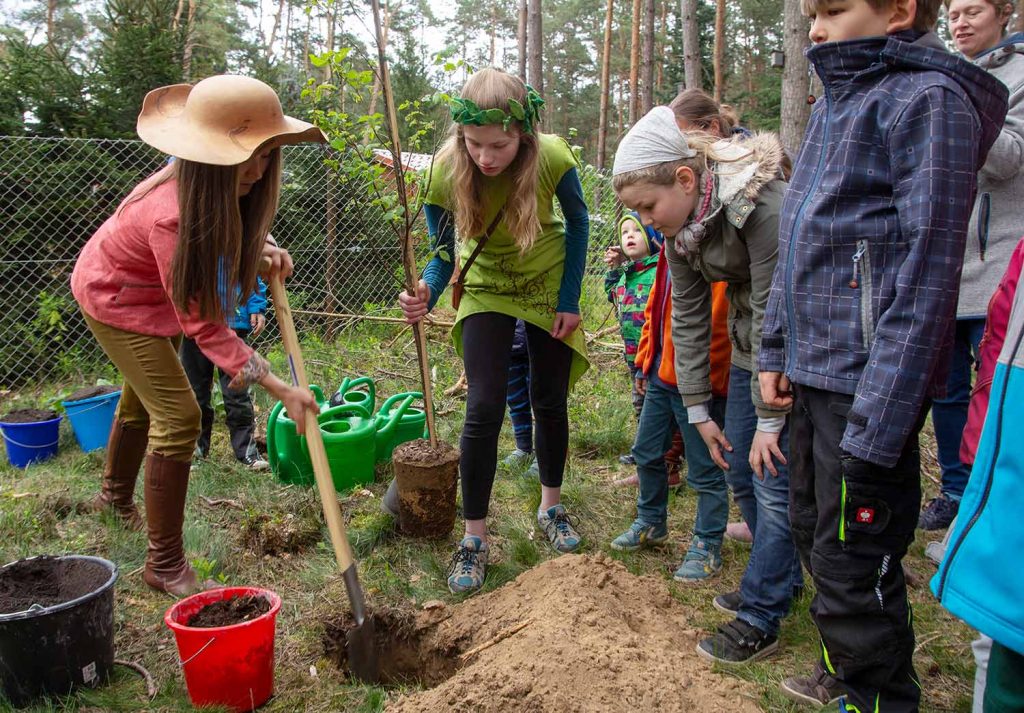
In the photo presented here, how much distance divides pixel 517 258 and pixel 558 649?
1.55 metres

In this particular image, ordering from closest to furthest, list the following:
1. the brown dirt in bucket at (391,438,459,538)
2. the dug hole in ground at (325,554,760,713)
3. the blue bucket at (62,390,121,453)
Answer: the dug hole in ground at (325,554,760,713), the brown dirt in bucket at (391,438,459,538), the blue bucket at (62,390,121,453)

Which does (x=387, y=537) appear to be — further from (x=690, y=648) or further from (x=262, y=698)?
(x=690, y=648)

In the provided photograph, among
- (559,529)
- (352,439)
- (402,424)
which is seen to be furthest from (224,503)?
(559,529)

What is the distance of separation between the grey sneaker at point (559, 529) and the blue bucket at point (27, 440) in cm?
317

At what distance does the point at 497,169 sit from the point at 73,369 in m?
4.86

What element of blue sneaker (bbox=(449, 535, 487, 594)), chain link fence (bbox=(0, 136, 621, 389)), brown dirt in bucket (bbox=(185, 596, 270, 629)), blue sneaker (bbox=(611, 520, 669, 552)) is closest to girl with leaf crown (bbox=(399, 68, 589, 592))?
blue sneaker (bbox=(449, 535, 487, 594))

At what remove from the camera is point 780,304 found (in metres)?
1.98

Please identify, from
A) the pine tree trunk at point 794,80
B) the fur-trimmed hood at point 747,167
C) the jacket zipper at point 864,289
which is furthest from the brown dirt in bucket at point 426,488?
the pine tree trunk at point 794,80

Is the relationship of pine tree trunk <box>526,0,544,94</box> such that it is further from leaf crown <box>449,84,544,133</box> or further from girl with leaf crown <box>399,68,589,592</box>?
leaf crown <box>449,84,544,133</box>

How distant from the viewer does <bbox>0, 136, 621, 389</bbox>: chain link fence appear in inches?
236

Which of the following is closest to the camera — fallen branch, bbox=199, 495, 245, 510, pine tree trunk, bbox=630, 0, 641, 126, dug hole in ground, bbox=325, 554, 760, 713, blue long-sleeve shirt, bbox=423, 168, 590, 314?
dug hole in ground, bbox=325, 554, 760, 713

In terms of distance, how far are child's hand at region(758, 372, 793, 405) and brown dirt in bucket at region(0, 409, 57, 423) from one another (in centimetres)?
436

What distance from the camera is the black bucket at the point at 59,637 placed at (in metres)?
2.17

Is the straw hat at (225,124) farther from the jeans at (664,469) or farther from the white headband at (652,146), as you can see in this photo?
the jeans at (664,469)
